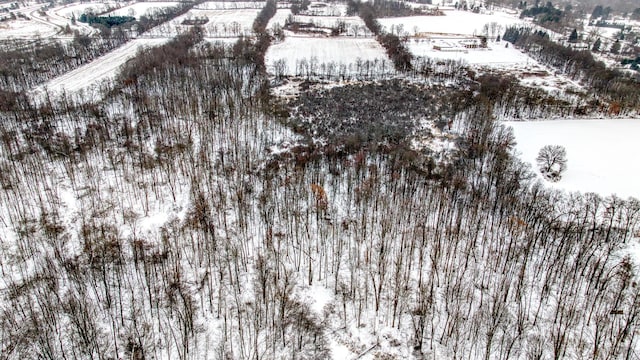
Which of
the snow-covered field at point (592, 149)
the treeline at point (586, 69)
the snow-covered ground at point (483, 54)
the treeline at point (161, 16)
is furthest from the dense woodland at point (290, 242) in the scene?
the treeline at point (161, 16)

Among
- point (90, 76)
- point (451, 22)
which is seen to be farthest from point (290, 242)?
point (451, 22)

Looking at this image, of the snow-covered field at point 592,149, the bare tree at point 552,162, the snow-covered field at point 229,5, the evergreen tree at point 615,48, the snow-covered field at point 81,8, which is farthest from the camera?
the snow-covered field at point 229,5

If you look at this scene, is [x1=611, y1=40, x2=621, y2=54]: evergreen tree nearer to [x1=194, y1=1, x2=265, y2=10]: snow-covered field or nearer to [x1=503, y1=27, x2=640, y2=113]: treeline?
[x1=503, y1=27, x2=640, y2=113]: treeline

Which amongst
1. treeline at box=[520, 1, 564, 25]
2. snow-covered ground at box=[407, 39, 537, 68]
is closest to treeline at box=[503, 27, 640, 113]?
snow-covered ground at box=[407, 39, 537, 68]

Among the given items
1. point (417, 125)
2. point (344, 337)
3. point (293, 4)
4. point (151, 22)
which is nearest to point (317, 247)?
point (344, 337)

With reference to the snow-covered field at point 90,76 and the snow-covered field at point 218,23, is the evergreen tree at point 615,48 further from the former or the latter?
the snow-covered field at point 90,76

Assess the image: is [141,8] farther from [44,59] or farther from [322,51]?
[322,51]
